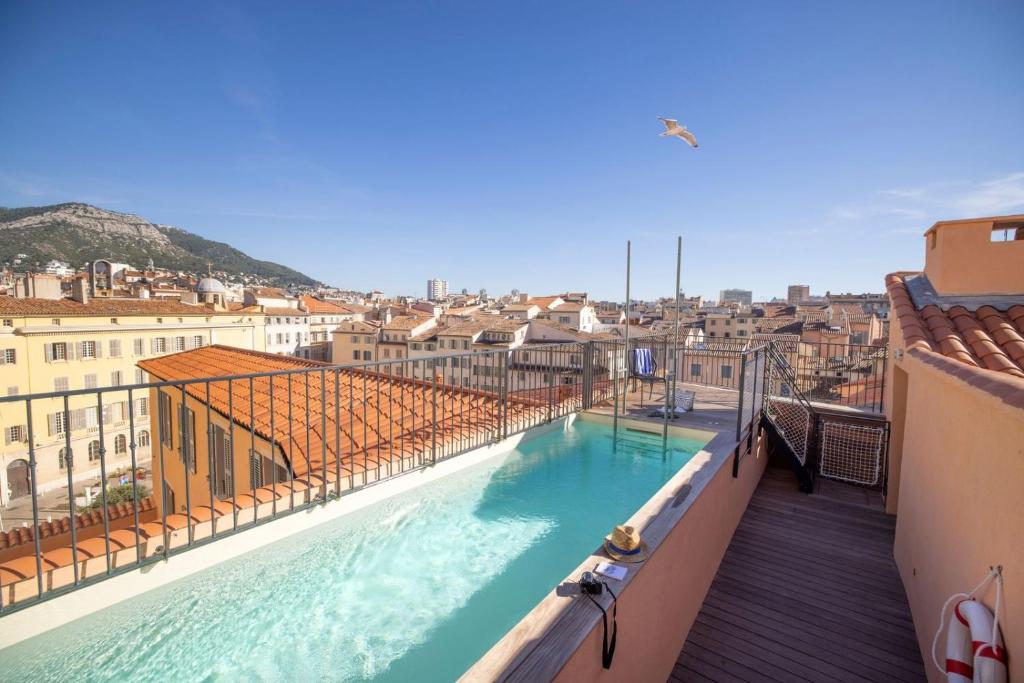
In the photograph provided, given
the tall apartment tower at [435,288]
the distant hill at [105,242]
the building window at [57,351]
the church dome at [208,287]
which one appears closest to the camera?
the building window at [57,351]

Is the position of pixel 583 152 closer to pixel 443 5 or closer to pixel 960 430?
pixel 443 5

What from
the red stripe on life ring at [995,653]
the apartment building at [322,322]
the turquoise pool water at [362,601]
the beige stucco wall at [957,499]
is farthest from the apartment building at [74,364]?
the red stripe on life ring at [995,653]

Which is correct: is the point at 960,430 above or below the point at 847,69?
below

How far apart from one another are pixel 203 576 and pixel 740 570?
12.9 feet

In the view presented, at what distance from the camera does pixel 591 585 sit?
1.77m

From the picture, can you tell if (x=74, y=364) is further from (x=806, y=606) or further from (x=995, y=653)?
(x=995, y=653)

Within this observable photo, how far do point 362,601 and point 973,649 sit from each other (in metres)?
2.76

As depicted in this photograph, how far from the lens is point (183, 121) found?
3117cm

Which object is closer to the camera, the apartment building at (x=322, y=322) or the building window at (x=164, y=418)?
the building window at (x=164, y=418)

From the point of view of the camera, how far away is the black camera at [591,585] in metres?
1.77

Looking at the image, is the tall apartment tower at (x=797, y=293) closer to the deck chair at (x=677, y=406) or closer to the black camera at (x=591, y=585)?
the deck chair at (x=677, y=406)

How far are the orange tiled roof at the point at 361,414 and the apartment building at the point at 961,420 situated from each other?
10.7 feet

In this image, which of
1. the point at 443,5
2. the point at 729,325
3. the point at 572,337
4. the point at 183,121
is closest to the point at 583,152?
the point at 443,5

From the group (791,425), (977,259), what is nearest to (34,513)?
(791,425)
